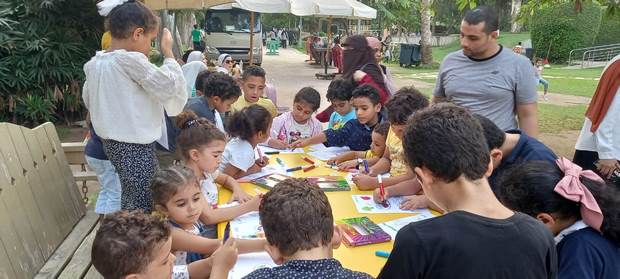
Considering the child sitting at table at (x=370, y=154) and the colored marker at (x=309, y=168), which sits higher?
the child sitting at table at (x=370, y=154)

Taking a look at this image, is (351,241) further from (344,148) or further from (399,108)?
(344,148)

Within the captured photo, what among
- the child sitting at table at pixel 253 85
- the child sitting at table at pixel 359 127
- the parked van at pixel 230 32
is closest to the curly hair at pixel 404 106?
the child sitting at table at pixel 359 127

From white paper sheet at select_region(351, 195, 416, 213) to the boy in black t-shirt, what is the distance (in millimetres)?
1118

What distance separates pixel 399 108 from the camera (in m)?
2.39

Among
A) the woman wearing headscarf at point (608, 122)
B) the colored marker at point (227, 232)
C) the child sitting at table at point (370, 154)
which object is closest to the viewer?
the colored marker at point (227, 232)

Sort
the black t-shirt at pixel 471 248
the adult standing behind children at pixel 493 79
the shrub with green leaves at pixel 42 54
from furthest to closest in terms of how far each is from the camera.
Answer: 1. the shrub with green leaves at pixel 42 54
2. the adult standing behind children at pixel 493 79
3. the black t-shirt at pixel 471 248

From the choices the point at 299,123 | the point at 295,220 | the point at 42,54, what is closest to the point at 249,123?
the point at 299,123

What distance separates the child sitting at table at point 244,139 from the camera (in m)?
2.88

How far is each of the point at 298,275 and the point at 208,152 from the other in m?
1.38

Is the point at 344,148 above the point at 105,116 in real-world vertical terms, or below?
below

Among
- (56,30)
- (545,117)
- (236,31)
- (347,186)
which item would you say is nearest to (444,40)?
(236,31)

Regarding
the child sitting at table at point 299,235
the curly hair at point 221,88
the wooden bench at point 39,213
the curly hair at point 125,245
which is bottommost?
the wooden bench at point 39,213

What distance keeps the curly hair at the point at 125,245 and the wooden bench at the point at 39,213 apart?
91 centimetres

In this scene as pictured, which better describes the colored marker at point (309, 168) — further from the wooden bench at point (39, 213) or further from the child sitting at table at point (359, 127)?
the wooden bench at point (39, 213)
